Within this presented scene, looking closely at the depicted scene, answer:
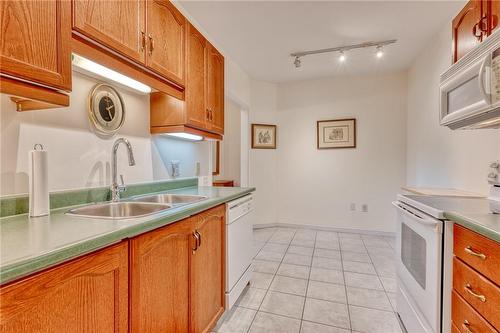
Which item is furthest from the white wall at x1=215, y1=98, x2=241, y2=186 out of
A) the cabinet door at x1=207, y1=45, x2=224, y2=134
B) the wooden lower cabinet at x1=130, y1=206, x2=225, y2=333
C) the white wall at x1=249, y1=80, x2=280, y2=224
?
the wooden lower cabinet at x1=130, y1=206, x2=225, y2=333

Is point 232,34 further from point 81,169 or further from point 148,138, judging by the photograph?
point 81,169

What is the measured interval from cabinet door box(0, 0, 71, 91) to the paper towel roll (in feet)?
1.08

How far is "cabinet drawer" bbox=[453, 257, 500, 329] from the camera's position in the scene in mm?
879

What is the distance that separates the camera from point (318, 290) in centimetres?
218

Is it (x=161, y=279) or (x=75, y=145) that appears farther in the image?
(x=75, y=145)

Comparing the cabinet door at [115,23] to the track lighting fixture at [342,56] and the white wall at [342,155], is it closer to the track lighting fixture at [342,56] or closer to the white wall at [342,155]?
the track lighting fixture at [342,56]

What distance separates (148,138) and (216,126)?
63 cm

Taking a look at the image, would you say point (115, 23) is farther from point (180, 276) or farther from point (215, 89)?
point (180, 276)

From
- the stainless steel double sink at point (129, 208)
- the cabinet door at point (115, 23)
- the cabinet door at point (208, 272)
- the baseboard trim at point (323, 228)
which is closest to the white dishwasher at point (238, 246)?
the cabinet door at point (208, 272)

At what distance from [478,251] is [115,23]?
73.4 inches

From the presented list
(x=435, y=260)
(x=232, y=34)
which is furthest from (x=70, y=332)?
(x=232, y=34)

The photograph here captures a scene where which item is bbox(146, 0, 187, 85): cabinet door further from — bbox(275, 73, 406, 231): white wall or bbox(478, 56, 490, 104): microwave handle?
bbox(275, 73, 406, 231): white wall

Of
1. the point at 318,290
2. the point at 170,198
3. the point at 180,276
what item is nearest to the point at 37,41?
the point at 180,276

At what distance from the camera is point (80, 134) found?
4.41ft
